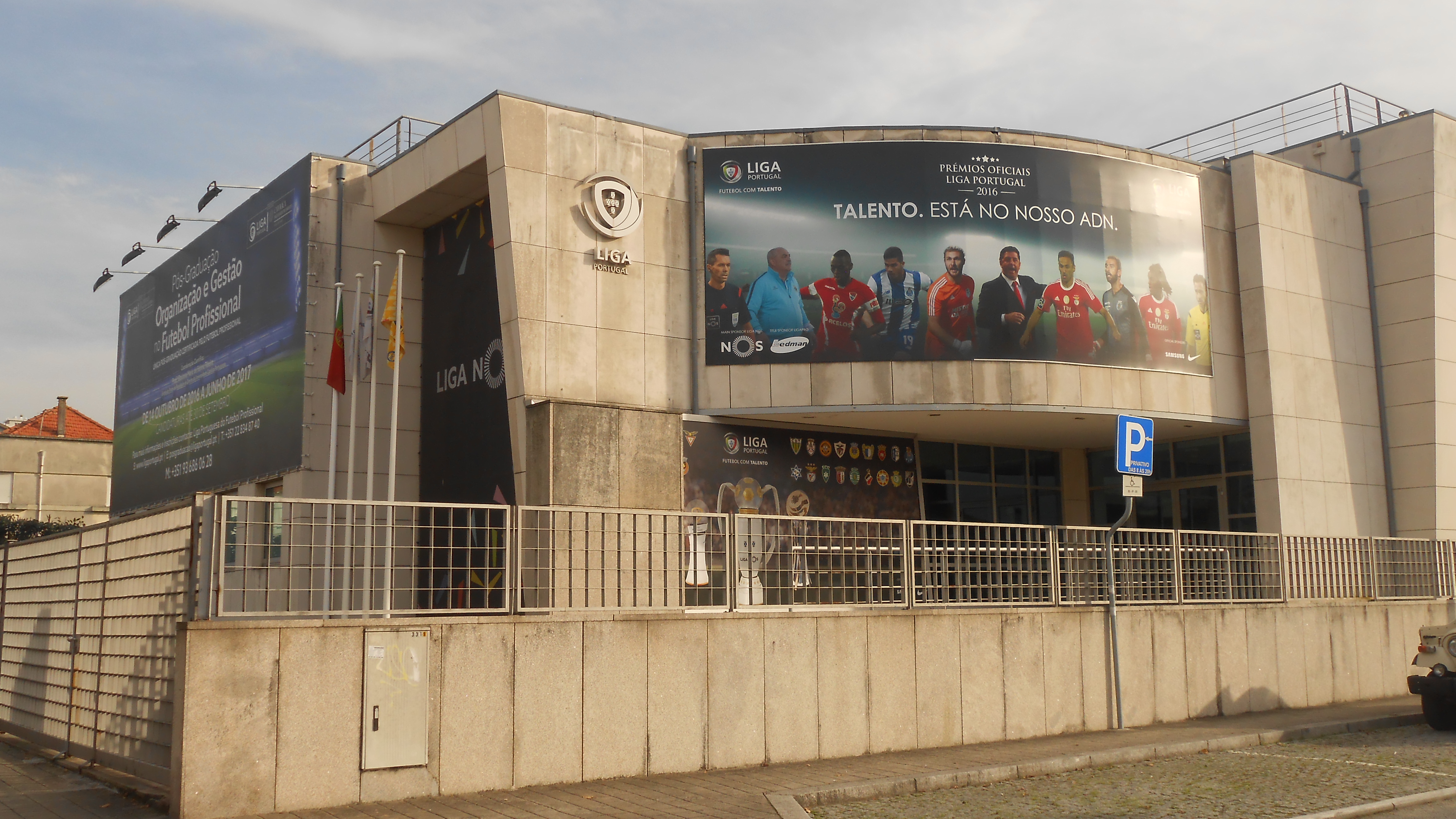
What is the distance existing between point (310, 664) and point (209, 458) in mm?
17027

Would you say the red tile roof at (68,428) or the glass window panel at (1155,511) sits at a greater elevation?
the red tile roof at (68,428)

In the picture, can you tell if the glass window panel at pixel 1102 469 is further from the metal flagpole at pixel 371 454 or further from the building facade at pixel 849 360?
the metal flagpole at pixel 371 454

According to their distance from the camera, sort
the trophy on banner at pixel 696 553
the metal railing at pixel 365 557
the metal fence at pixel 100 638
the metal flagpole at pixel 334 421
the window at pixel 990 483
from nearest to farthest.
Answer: the metal railing at pixel 365 557
the metal fence at pixel 100 638
the trophy on banner at pixel 696 553
the metal flagpole at pixel 334 421
the window at pixel 990 483

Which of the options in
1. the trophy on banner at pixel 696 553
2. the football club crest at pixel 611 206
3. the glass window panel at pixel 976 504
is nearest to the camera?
the trophy on banner at pixel 696 553

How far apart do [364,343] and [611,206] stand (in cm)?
479

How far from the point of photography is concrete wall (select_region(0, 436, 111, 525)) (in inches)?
2271

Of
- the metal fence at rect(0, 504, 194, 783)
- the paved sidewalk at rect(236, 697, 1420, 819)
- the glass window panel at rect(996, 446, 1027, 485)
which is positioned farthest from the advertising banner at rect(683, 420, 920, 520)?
the metal fence at rect(0, 504, 194, 783)

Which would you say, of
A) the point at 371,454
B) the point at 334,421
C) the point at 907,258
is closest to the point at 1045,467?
the point at 907,258

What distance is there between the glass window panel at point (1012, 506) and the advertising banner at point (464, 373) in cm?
962

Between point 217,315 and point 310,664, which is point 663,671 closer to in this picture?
point 310,664

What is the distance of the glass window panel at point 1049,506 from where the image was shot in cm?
2377

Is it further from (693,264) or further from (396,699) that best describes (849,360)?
(396,699)

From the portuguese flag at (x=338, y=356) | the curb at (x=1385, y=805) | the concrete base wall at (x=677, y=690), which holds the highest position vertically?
the portuguese flag at (x=338, y=356)

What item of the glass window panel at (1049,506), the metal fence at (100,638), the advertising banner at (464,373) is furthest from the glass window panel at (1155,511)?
the metal fence at (100,638)
